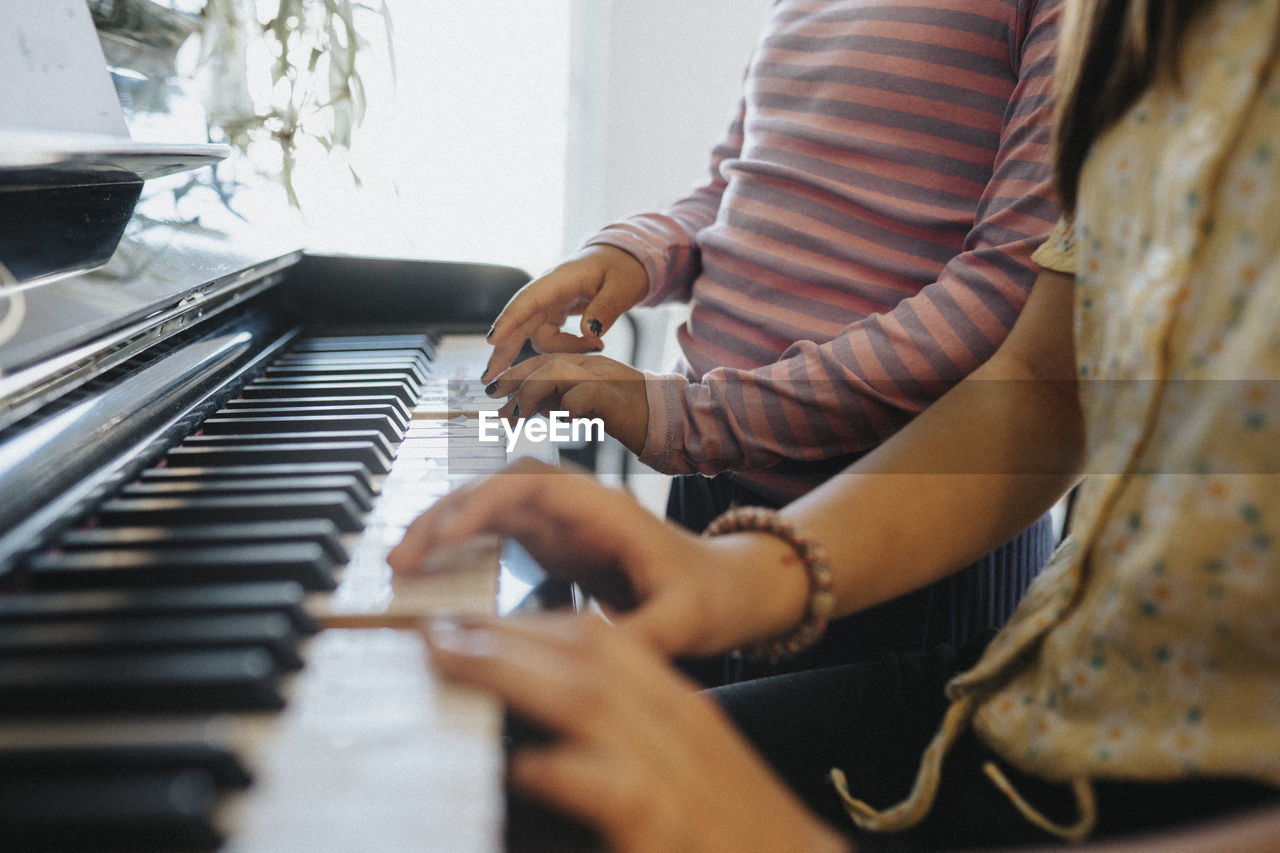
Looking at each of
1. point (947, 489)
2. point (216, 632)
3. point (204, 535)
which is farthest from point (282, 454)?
point (947, 489)

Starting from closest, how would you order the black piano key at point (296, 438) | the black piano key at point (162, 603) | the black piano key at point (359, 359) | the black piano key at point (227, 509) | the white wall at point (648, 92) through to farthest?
1. the black piano key at point (162, 603)
2. the black piano key at point (227, 509)
3. the black piano key at point (296, 438)
4. the black piano key at point (359, 359)
5. the white wall at point (648, 92)

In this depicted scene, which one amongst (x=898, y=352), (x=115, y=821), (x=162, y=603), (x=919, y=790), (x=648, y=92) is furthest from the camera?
(x=648, y=92)

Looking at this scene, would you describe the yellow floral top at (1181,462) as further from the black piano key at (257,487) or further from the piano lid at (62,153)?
the piano lid at (62,153)

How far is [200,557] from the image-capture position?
45 centimetres

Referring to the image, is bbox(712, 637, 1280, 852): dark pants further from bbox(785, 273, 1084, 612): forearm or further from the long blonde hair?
the long blonde hair

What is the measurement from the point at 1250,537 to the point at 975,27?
1.83ft

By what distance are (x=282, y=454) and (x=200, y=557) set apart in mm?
174

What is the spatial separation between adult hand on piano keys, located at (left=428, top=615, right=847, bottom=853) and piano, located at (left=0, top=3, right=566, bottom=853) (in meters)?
0.04

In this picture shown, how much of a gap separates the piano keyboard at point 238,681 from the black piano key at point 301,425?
0.07 m

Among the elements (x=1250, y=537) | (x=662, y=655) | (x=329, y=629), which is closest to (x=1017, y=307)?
(x=1250, y=537)

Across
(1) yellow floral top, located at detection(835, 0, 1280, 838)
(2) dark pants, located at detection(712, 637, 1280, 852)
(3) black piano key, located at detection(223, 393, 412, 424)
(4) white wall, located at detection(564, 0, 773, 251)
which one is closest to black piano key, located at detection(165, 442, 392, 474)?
(3) black piano key, located at detection(223, 393, 412, 424)

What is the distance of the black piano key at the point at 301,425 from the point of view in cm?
66
